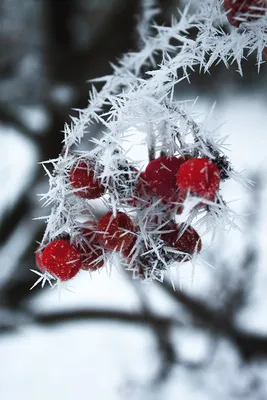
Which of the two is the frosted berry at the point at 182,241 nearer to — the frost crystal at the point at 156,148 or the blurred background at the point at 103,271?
the frost crystal at the point at 156,148

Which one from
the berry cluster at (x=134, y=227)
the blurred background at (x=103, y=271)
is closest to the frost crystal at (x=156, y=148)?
the berry cluster at (x=134, y=227)

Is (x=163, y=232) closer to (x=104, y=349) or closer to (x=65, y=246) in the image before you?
(x=65, y=246)

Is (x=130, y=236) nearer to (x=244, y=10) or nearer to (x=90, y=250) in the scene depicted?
(x=90, y=250)

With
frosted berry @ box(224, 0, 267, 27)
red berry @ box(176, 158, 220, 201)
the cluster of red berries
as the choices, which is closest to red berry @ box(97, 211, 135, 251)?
the cluster of red berries

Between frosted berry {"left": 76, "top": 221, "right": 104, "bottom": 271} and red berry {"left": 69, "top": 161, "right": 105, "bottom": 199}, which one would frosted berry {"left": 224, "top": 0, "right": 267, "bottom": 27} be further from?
frosted berry {"left": 76, "top": 221, "right": 104, "bottom": 271}

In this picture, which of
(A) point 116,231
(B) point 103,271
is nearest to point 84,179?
(A) point 116,231

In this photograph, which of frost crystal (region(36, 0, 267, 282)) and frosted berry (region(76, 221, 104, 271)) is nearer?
frost crystal (region(36, 0, 267, 282))

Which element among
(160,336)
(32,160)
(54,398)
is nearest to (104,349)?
(54,398)

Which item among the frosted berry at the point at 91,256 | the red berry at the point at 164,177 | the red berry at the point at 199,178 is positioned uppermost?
the red berry at the point at 199,178
